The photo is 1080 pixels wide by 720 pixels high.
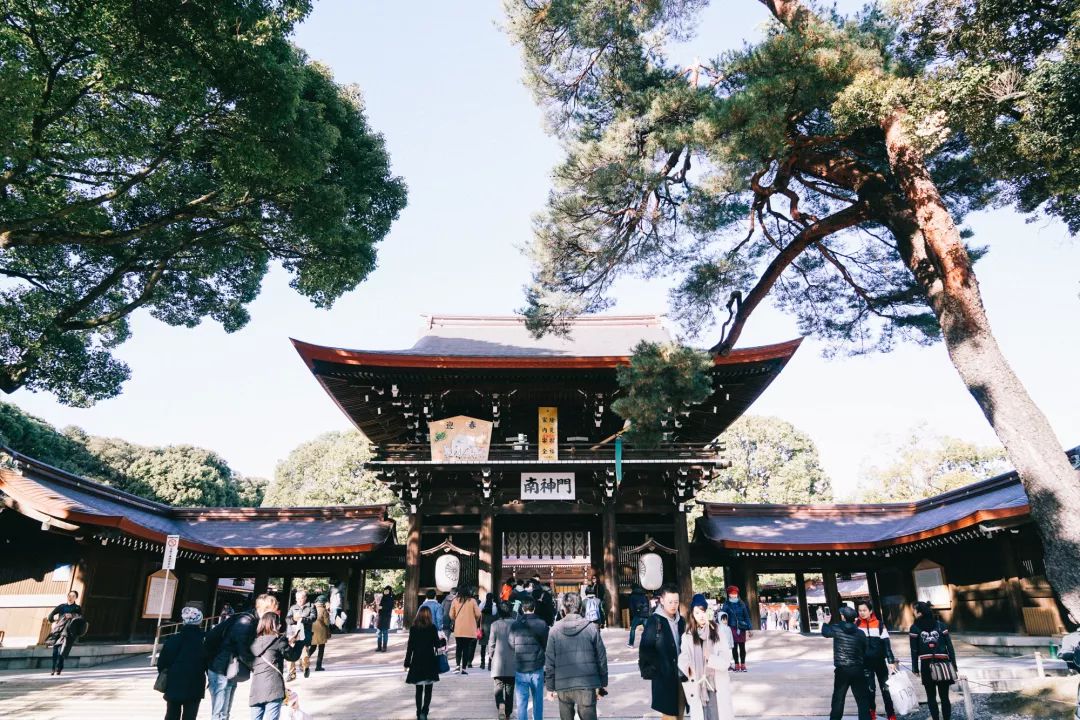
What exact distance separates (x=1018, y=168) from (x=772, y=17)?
4.09 meters

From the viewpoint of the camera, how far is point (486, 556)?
50.9 feet

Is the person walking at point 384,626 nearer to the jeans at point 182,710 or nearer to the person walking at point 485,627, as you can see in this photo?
the person walking at point 485,627

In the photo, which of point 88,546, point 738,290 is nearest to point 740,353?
point 738,290

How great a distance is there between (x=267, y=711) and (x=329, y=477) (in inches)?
1281

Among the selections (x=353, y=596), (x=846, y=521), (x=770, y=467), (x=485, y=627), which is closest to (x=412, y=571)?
(x=353, y=596)

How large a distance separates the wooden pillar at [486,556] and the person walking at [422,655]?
8.63 metres

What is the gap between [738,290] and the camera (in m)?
10.1

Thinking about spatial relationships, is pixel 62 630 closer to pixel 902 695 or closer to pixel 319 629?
pixel 319 629

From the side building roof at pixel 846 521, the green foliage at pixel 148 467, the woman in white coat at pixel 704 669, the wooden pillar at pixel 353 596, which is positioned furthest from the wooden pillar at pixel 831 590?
the green foliage at pixel 148 467

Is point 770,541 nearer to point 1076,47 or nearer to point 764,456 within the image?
point 1076,47

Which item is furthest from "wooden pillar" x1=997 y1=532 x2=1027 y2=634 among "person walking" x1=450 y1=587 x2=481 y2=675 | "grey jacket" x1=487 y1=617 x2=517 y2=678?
"grey jacket" x1=487 y1=617 x2=517 y2=678

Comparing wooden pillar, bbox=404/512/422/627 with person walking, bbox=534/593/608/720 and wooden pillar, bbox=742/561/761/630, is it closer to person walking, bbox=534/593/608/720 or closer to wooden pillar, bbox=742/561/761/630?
wooden pillar, bbox=742/561/761/630

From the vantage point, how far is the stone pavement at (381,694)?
7812 mm

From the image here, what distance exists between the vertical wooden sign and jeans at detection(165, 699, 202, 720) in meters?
10.7
